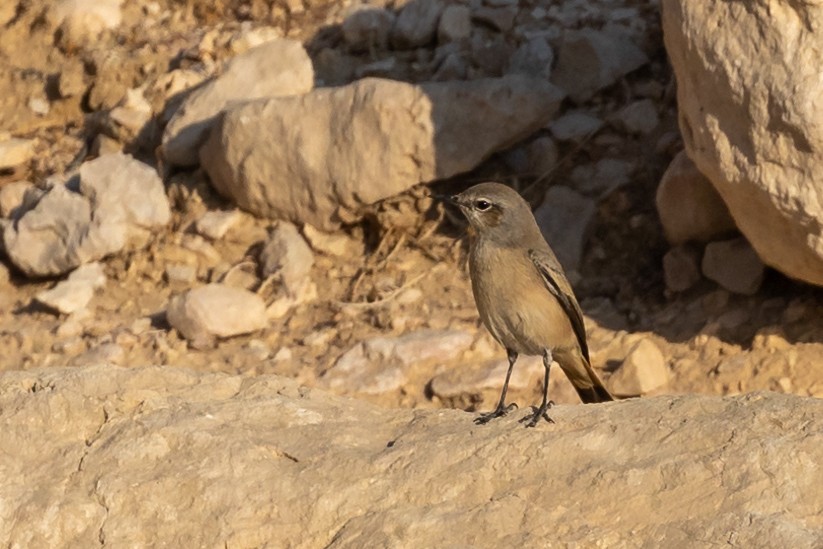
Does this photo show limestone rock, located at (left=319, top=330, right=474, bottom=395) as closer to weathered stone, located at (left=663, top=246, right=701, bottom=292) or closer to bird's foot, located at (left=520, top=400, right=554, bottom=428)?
weathered stone, located at (left=663, top=246, right=701, bottom=292)

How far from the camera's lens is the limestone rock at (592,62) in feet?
33.1

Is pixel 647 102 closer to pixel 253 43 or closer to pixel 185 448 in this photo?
pixel 253 43

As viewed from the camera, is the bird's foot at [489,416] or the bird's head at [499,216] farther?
the bird's head at [499,216]

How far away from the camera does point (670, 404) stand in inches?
203

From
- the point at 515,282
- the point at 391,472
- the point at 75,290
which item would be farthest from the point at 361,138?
the point at 391,472

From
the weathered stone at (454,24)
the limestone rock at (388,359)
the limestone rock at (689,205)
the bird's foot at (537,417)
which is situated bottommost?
the limestone rock at (388,359)

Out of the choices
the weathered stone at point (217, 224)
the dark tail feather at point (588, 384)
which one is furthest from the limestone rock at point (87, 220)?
the dark tail feather at point (588, 384)

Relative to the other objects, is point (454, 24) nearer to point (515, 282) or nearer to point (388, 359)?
point (388, 359)

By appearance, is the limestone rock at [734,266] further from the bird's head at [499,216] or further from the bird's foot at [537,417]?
the bird's foot at [537,417]

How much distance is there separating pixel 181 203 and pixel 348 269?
145 cm

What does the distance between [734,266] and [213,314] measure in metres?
3.32

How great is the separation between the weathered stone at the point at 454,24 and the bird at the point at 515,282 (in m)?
3.86

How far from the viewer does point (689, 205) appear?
873cm

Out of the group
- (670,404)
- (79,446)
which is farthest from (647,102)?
(79,446)
